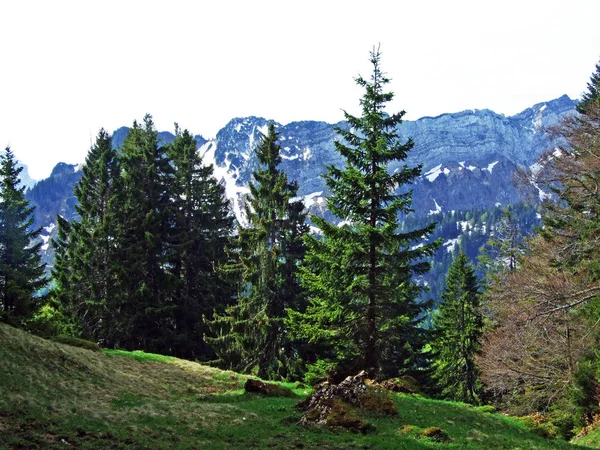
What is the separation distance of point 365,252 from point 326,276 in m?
2.50

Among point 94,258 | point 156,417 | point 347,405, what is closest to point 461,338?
point 347,405

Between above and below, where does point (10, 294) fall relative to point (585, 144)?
below

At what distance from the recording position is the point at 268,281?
36375 millimetres

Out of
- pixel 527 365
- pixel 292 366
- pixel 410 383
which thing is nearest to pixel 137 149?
pixel 292 366

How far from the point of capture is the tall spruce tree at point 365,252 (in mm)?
25328

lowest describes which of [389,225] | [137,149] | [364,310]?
[364,310]

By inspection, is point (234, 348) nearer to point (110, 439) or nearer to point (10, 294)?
point (10, 294)

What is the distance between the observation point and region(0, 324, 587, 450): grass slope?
1417cm

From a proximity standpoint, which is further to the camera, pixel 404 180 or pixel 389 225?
pixel 404 180

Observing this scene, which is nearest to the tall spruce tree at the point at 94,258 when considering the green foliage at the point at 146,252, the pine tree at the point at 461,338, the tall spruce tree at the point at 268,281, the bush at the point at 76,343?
the green foliage at the point at 146,252

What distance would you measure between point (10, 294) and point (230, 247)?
2081cm

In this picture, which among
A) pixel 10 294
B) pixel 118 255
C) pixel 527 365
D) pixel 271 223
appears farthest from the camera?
pixel 118 255

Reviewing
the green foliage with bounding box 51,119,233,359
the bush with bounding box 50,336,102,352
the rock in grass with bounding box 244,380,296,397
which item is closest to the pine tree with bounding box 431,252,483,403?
the green foliage with bounding box 51,119,233,359

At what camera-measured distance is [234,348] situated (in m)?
38.4
